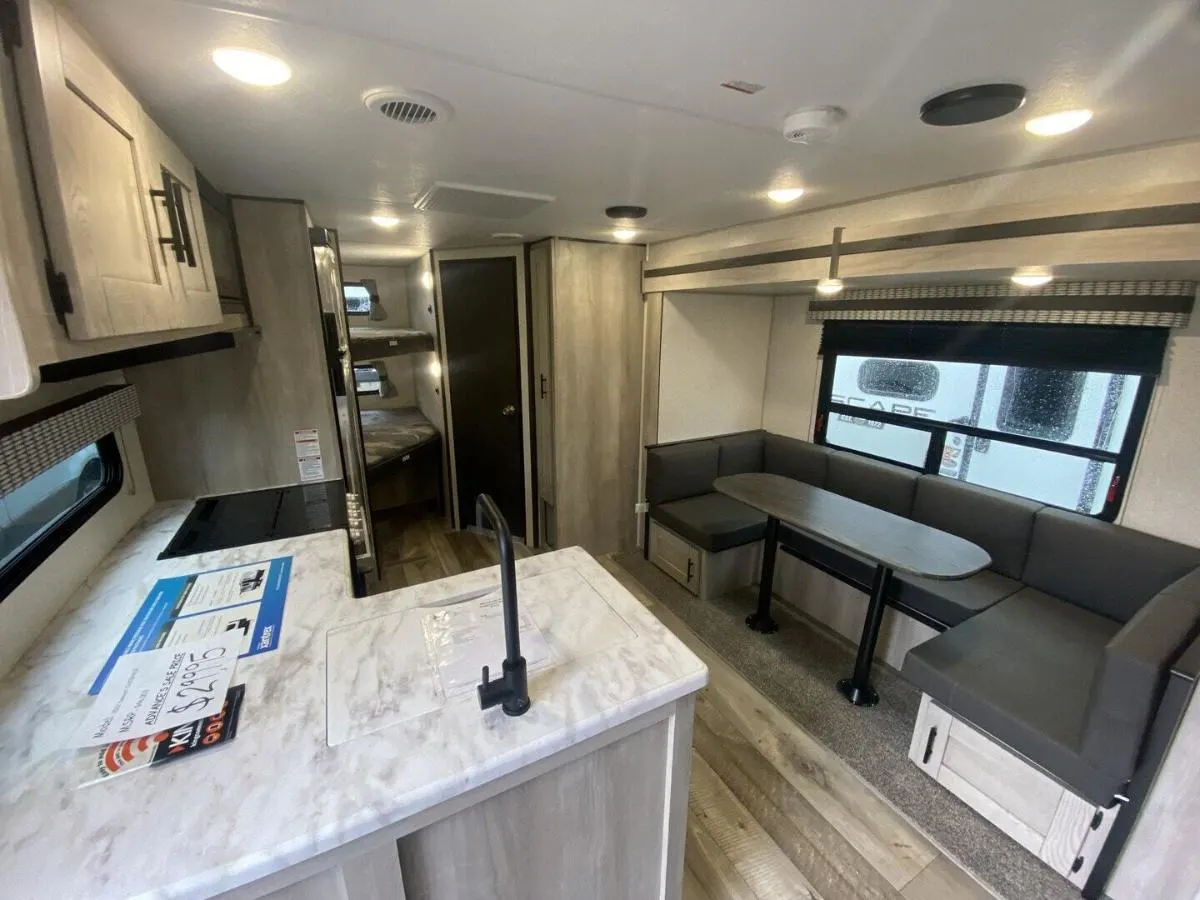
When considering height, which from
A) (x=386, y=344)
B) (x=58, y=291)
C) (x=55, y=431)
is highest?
(x=58, y=291)

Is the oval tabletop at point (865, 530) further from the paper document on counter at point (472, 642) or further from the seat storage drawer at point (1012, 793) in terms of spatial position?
the paper document on counter at point (472, 642)

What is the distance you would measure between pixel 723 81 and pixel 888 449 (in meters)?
2.75

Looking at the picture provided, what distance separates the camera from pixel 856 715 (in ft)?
7.09

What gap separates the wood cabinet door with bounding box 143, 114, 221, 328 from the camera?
1.06 m

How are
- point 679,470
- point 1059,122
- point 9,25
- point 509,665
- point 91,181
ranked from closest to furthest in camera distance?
point 9,25 < point 91,181 < point 509,665 < point 1059,122 < point 679,470

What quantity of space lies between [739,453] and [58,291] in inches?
135

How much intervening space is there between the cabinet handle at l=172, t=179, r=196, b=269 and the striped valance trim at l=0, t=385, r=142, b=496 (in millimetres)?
502

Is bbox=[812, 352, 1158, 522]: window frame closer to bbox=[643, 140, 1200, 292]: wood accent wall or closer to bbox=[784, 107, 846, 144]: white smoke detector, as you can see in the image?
bbox=[643, 140, 1200, 292]: wood accent wall

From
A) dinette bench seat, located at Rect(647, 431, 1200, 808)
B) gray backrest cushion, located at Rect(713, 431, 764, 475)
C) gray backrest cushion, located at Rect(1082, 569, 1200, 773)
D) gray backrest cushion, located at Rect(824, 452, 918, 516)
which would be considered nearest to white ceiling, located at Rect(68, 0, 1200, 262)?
gray backrest cushion, located at Rect(1082, 569, 1200, 773)

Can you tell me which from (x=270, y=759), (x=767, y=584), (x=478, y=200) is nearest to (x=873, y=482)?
(x=767, y=584)

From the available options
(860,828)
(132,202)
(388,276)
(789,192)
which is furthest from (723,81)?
(388,276)

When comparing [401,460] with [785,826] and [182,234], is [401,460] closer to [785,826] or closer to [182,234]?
[182,234]

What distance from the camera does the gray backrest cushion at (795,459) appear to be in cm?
324

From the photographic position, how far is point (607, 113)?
1.11m
